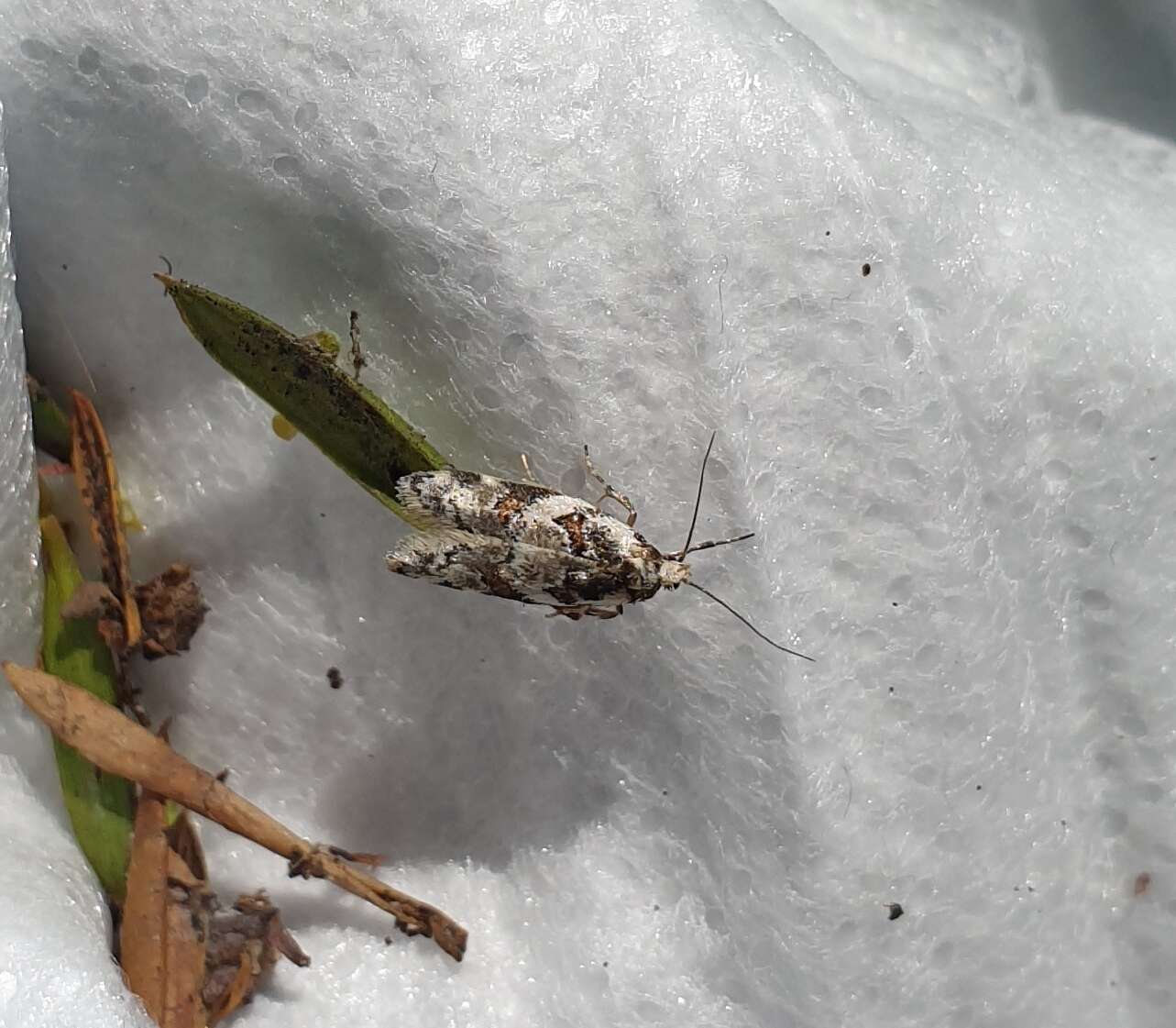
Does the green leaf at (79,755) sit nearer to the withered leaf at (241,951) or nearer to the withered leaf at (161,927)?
the withered leaf at (161,927)

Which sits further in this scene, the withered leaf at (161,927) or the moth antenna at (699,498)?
the moth antenna at (699,498)

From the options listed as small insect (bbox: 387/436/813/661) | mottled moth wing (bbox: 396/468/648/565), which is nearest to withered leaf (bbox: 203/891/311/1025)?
small insect (bbox: 387/436/813/661)

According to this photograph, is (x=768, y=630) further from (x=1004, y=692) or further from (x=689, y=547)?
(x=1004, y=692)

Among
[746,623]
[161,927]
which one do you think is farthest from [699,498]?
[161,927]

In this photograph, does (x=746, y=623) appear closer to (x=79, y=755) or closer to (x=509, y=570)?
(x=509, y=570)

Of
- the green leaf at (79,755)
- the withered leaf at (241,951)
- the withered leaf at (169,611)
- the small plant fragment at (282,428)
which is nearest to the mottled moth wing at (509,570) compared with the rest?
the small plant fragment at (282,428)

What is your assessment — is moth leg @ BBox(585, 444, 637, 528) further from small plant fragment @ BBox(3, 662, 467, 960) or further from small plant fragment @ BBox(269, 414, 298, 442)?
small plant fragment @ BBox(3, 662, 467, 960)

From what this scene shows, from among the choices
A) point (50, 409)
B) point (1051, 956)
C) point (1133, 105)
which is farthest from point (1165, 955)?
point (50, 409)
